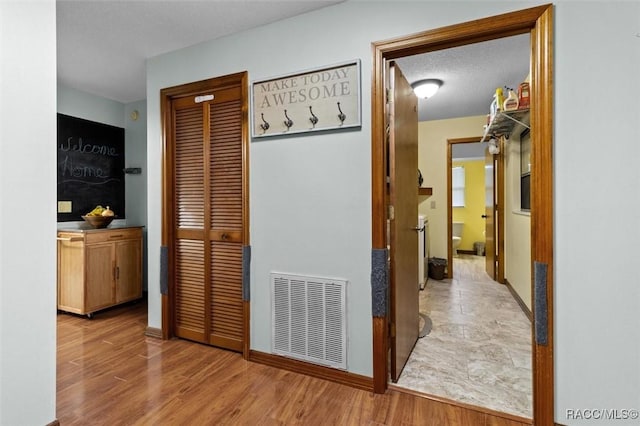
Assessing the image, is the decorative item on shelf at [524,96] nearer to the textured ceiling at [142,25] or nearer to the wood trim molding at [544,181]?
the wood trim molding at [544,181]

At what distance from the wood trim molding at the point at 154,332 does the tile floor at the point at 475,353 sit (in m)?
2.01

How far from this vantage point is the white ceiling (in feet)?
6.69

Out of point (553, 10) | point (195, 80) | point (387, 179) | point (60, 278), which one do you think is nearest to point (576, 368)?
point (387, 179)

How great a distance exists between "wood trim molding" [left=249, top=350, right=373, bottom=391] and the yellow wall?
651 centimetres

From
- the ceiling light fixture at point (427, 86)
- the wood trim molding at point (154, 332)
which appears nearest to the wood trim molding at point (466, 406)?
the wood trim molding at point (154, 332)

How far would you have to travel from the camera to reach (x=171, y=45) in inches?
99.6

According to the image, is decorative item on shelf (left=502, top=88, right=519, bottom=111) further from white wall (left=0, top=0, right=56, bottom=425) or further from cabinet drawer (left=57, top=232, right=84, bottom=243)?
cabinet drawer (left=57, top=232, right=84, bottom=243)

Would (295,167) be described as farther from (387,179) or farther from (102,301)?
(102,301)

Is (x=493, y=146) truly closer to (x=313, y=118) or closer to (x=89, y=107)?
(x=313, y=118)

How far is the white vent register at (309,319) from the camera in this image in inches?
79.0

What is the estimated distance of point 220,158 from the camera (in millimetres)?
2516

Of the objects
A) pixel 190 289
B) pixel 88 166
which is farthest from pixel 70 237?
pixel 190 289

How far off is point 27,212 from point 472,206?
315 inches

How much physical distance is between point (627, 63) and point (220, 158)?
2.45 m
